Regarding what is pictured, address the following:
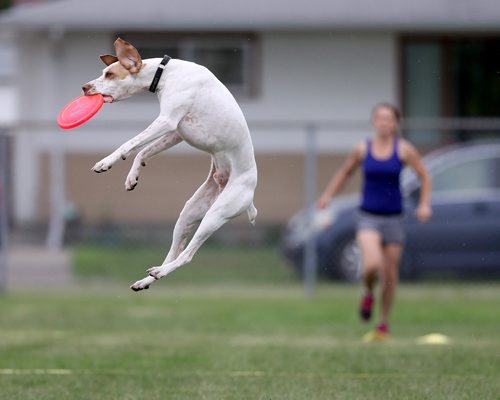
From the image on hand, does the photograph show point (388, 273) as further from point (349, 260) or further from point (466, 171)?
point (466, 171)

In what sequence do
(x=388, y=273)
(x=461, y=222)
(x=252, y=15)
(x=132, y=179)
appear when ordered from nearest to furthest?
(x=132, y=179)
(x=388, y=273)
(x=461, y=222)
(x=252, y=15)

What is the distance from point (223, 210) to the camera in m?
6.43

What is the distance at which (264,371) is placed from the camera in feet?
29.0

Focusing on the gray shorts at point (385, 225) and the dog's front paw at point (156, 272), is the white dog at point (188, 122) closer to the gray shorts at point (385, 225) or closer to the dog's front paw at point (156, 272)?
the dog's front paw at point (156, 272)

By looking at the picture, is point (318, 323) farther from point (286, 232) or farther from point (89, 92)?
point (89, 92)

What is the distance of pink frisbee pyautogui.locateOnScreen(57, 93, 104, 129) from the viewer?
20.4 ft

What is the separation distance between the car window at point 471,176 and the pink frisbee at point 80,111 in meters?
9.78

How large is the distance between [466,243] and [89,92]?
31.8 ft

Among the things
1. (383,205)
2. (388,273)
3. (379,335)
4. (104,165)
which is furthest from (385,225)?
(104,165)

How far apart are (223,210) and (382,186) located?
192 inches

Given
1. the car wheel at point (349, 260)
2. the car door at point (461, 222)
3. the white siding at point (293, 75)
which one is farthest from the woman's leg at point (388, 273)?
the white siding at point (293, 75)

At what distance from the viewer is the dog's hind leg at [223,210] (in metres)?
6.42

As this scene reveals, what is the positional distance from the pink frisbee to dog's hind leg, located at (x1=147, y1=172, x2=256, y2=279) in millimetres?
787

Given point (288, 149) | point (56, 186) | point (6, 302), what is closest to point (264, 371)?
point (6, 302)
